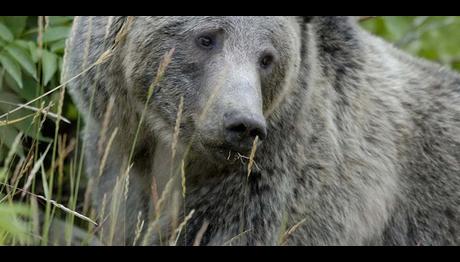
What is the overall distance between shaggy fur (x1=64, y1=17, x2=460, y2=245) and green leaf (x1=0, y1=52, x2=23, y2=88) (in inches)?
11.7

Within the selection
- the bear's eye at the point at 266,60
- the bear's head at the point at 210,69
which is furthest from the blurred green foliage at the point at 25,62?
the bear's eye at the point at 266,60

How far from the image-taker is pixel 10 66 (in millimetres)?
4941

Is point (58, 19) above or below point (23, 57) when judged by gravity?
above

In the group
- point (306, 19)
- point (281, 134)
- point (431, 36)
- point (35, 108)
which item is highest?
point (306, 19)

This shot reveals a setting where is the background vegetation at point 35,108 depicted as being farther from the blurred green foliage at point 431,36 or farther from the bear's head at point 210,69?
the blurred green foliage at point 431,36

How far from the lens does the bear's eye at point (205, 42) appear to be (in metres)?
4.48

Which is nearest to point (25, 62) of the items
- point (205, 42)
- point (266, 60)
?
point (205, 42)

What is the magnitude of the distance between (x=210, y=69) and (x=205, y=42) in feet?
0.58

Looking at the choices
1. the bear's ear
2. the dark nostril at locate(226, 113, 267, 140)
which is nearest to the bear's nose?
the dark nostril at locate(226, 113, 267, 140)

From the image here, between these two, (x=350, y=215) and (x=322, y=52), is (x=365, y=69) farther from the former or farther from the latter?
(x=350, y=215)

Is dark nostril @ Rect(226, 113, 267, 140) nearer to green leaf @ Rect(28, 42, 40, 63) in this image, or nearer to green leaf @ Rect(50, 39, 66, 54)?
green leaf @ Rect(28, 42, 40, 63)

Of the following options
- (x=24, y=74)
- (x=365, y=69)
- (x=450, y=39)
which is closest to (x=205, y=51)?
(x=365, y=69)

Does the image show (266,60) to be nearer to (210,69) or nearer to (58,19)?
(210,69)
